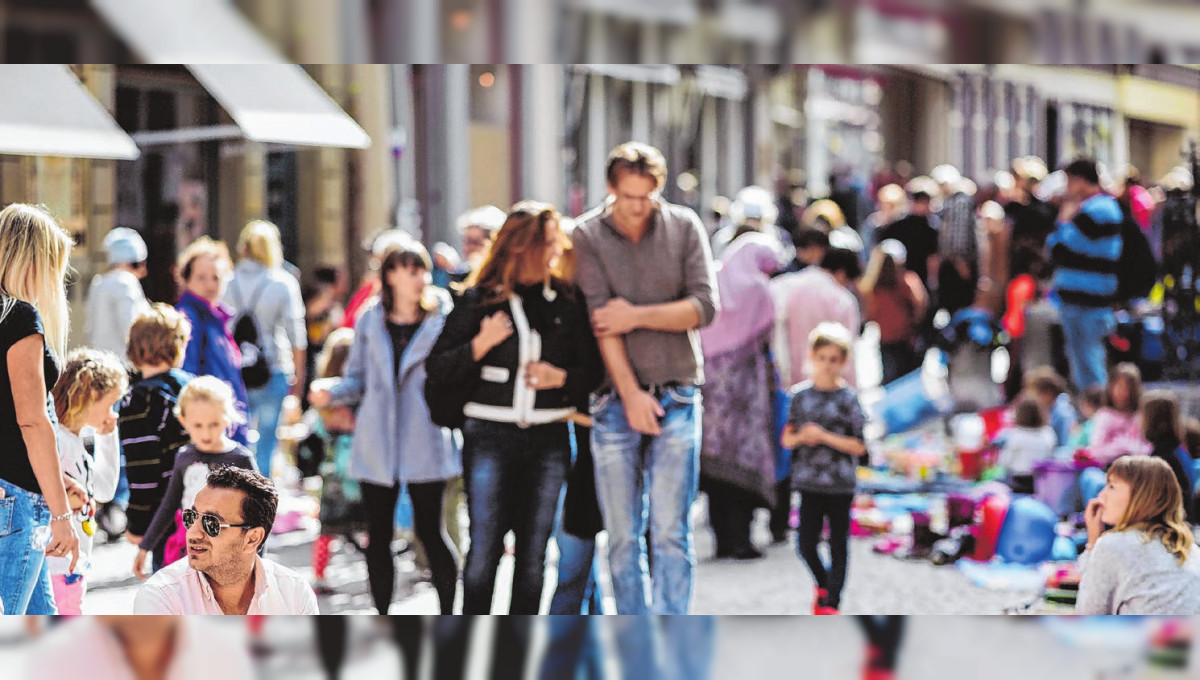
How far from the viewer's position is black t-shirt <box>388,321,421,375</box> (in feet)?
18.5

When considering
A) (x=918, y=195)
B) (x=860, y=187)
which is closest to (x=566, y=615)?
(x=918, y=195)

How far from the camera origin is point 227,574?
3992mm

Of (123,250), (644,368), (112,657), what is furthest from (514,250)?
(123,250)

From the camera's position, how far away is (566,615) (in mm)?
5352

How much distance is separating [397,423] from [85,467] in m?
1.12

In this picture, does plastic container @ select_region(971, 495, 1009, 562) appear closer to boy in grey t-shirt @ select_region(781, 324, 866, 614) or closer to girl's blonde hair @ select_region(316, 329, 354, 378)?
boy in grey t-shirt @ select_region(781, 324, 866, 614)

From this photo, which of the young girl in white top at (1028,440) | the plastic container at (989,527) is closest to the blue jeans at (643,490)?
the plastic container at (989,527)

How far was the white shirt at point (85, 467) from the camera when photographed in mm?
4699

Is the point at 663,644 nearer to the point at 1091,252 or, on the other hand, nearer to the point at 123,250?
the point at 123,250

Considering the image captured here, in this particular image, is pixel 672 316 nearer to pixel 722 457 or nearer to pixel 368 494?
pixel 368 494

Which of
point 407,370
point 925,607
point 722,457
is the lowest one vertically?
point 925,607

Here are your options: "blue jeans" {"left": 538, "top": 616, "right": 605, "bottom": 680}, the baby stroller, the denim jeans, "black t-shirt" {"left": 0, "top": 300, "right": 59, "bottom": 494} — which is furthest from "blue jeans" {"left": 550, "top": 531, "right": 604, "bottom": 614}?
the baby stroller

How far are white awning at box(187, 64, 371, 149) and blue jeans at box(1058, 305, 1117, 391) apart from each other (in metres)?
3.78

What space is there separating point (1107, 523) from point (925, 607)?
62.9 inches
